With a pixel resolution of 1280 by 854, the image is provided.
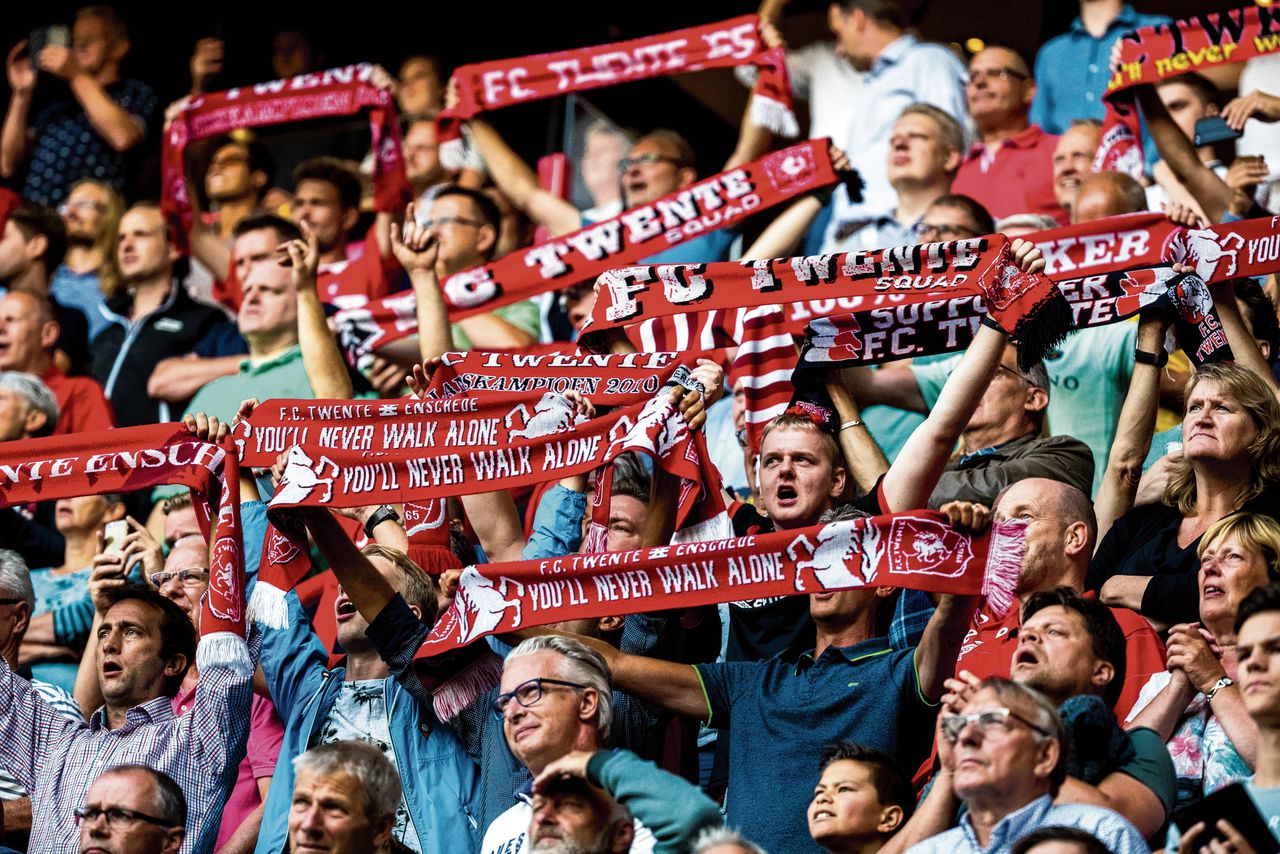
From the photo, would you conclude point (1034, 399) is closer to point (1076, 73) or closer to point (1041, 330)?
point (1041, 330)

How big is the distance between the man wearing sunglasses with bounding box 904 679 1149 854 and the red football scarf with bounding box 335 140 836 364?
4235 millimetres

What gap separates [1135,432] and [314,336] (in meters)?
3.36

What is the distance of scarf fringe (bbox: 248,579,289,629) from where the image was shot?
6.57 meters

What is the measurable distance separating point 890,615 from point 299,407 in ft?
7.11

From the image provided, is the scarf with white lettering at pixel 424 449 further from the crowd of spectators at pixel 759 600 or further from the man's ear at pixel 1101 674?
the man's ear at pixel 1101 674

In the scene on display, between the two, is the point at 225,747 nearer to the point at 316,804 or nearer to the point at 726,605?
the point at 316,804

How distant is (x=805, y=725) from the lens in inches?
231

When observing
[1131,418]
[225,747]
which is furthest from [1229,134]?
[225,747]

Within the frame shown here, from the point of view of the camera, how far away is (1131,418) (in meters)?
6.95

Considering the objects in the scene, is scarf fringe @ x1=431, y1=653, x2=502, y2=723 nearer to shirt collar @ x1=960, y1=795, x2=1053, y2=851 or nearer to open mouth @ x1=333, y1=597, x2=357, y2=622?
open mouth @ x1=333, y1=597, x2=357, y2=622

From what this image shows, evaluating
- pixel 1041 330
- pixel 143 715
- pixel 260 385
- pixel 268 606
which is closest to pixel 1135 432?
pixel 1041 330

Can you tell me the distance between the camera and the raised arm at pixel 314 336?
8477mm

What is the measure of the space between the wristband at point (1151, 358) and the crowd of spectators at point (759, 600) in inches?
2.4

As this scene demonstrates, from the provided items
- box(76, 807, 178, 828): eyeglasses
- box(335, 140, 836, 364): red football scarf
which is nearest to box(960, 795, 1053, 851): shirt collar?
box(76, 807, 178, 828): eyeglasses
